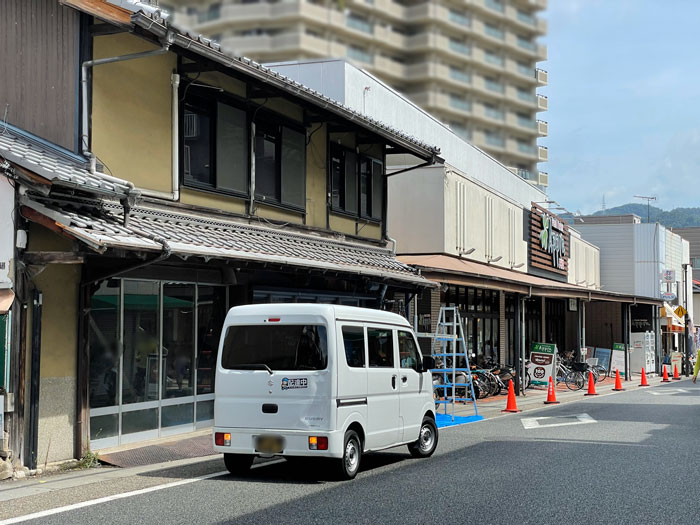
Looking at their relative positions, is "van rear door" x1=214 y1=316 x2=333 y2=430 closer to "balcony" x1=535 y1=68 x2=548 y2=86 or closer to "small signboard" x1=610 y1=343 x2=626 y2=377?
"small signboard" x1=610 y1=343 x2=626 y2=377

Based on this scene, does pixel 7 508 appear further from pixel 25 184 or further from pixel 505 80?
pixel 505 80

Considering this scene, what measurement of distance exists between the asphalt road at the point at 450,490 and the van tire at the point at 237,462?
14 cm

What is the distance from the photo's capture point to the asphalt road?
28.0 feet

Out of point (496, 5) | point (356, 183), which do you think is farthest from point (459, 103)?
point (356, 183)

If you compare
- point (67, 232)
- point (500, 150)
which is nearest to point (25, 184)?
point (67, 232)

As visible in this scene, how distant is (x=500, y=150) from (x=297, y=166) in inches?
2716

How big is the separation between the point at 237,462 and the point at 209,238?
13.9 feet

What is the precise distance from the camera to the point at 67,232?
1080 centimetres

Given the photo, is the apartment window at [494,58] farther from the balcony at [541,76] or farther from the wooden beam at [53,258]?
the wooden beam at [53,258]

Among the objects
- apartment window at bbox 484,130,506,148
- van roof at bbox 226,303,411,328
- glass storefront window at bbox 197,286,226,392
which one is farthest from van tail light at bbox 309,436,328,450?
apartment window at bbox 484,130,506,148

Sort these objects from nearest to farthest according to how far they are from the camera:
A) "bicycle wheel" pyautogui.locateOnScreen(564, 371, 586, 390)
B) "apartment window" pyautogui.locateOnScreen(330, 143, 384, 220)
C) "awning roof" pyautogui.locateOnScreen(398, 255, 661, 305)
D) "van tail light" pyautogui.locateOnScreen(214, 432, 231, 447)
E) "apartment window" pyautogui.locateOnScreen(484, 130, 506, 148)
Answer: "van tail light" pyautogui.locateOnScreen(214, 432, 231, 447) → "apartment window" pyautogui.locateOnScreen(330, 143, 384, 220) → "awning roof" pyautogui.locateOnScreen(398, 255, 661, 305) → "bicycle wheel" pyautogui.locateOnScreen(564, 371, 586, 390) → "apartment window" pyautogui.locateOnScreen(484, 130, 506, 148)

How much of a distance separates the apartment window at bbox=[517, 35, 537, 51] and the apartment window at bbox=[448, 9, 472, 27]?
7.40m

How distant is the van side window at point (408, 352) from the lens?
41.5 feet

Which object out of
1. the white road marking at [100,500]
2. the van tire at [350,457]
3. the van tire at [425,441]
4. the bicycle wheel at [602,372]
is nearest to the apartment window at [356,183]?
the van tire at [425,441]
